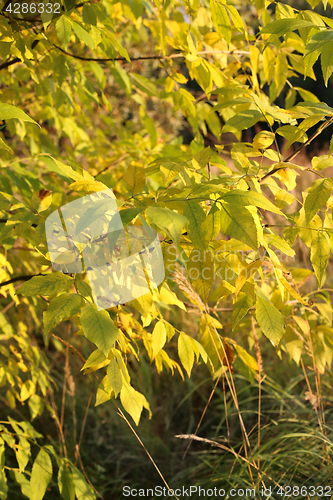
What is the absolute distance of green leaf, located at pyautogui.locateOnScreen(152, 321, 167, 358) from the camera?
0.83 metres

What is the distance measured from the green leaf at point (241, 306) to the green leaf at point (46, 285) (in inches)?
12.4

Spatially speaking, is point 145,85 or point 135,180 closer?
point 135,180

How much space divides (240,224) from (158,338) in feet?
1.26

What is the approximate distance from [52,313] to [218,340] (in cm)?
52

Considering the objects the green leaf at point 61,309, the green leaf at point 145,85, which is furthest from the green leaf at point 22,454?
the green leaf at point 145,85

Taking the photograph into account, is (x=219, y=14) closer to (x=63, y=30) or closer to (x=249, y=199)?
(x=63, y=30)

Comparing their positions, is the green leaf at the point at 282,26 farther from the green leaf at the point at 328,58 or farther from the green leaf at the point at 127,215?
the green leaf at the point at 127,215

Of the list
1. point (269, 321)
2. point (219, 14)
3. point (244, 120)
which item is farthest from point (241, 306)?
point (219, 14)

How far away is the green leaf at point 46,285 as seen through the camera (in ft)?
2.14

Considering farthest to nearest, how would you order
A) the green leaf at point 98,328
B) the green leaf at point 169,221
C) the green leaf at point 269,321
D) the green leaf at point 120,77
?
the green leaf at point 120,77
the green leaf at point 269,321
the green leaf at point 98,328
the green leaf at point 169,221

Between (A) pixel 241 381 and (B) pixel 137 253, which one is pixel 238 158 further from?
(A) pixel 241 381

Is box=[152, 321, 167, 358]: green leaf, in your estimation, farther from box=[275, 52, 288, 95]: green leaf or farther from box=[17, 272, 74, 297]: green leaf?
box=[275, 52, 288, 95]: green leaf

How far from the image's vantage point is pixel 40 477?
3.51ft

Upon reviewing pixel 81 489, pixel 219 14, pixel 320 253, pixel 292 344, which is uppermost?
pixel 219 14
